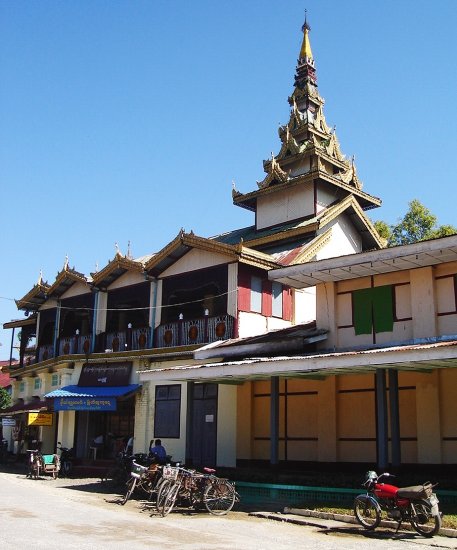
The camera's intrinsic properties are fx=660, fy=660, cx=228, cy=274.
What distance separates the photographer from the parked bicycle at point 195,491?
1360cm

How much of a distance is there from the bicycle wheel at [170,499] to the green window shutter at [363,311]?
648 cm

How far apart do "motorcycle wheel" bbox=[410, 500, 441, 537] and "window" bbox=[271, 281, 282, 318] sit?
12.2 metres

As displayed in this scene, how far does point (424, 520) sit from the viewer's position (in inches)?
428

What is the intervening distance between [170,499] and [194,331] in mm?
8969

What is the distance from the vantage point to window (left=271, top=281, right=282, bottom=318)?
22797mm

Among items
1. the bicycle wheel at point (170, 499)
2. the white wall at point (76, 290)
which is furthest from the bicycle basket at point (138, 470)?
the white wall at point (76, 290)

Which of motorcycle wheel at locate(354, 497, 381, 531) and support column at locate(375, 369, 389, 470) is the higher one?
support column at locate(375, 369, 389, 470)

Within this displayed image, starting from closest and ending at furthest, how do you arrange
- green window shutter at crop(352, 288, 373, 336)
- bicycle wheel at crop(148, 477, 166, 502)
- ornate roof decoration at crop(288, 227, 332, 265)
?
bicycle wheel at crop(148, 477, 166, 502) → green window shutter at crop(352, 288, 373, 336) → ornate roof decoration at crop(288, 227, 332, 265)

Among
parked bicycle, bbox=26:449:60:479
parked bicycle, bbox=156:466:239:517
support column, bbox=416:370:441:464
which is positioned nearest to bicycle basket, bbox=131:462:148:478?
parked bicycle, bbox=156:466:239:517

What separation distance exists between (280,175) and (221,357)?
1044 centimetres

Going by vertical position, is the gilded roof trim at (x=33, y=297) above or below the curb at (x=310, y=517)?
above

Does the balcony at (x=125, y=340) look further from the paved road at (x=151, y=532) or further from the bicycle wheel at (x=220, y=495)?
the bicycle wheel at (x=220, y=495)

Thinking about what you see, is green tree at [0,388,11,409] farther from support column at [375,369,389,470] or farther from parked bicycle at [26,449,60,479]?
support column at [375,369,389,470]

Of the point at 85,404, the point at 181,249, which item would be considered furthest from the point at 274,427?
the point at 85,404
